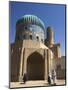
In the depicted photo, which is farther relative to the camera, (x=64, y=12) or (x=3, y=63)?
(x=64, y=12)

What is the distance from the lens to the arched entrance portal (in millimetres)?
2629

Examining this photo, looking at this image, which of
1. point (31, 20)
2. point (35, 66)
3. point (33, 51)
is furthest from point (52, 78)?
point (31, 20)

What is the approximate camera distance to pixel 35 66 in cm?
265

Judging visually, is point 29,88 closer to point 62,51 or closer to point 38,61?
point 38,61

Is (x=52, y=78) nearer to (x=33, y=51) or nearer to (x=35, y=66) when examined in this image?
(x=35, y=66)

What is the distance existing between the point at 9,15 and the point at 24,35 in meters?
0.26

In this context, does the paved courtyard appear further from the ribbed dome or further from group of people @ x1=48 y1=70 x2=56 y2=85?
the ribbed dome

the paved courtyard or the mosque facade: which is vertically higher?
the mosque facade

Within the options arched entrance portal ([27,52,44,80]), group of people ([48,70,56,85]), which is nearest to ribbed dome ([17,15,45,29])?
arched entrance portal ([27,52,44,80])

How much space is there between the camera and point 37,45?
8.76 feet

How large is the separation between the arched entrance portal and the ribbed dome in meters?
0.32

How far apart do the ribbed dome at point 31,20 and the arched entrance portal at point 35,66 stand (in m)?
0.32

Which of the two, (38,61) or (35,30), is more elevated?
(35,30)

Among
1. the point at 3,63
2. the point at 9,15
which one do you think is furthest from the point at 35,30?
the point at 3,63
